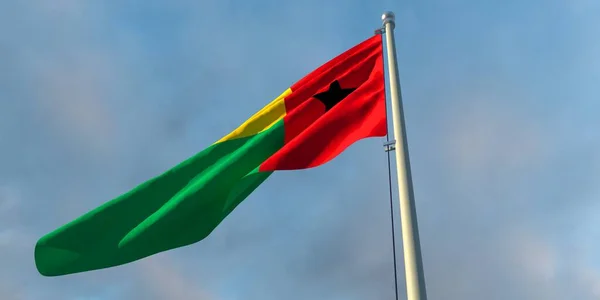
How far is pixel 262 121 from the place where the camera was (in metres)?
15.5

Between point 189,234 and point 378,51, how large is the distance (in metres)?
6.69

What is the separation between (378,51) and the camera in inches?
625

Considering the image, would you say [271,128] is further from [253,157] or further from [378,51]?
[378,51]

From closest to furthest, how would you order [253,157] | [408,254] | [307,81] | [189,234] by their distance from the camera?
[408,254], [189,234], [253,157], [307,81]

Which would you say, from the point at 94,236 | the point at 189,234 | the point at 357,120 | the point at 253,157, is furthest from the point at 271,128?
the point at 94,236

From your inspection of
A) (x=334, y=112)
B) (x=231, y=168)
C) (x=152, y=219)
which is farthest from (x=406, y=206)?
(x=152, y=219)

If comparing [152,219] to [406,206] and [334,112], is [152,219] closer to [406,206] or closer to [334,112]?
[334,112]

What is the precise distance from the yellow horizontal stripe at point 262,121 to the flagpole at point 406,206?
3.03 m

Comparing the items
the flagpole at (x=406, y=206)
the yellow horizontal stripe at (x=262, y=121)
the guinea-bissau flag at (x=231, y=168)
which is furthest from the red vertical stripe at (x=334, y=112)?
the flagpole at (x=406, y=206)

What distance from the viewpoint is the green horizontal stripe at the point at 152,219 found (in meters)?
12.6

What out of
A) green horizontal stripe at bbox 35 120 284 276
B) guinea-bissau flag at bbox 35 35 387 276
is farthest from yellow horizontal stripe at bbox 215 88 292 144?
green horizontal stripe at bbox 35 120 284 276

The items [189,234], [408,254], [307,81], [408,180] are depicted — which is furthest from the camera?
[307,81]

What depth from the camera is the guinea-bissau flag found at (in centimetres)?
1274

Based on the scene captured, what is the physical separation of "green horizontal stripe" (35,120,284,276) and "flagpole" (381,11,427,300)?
9.55ft
